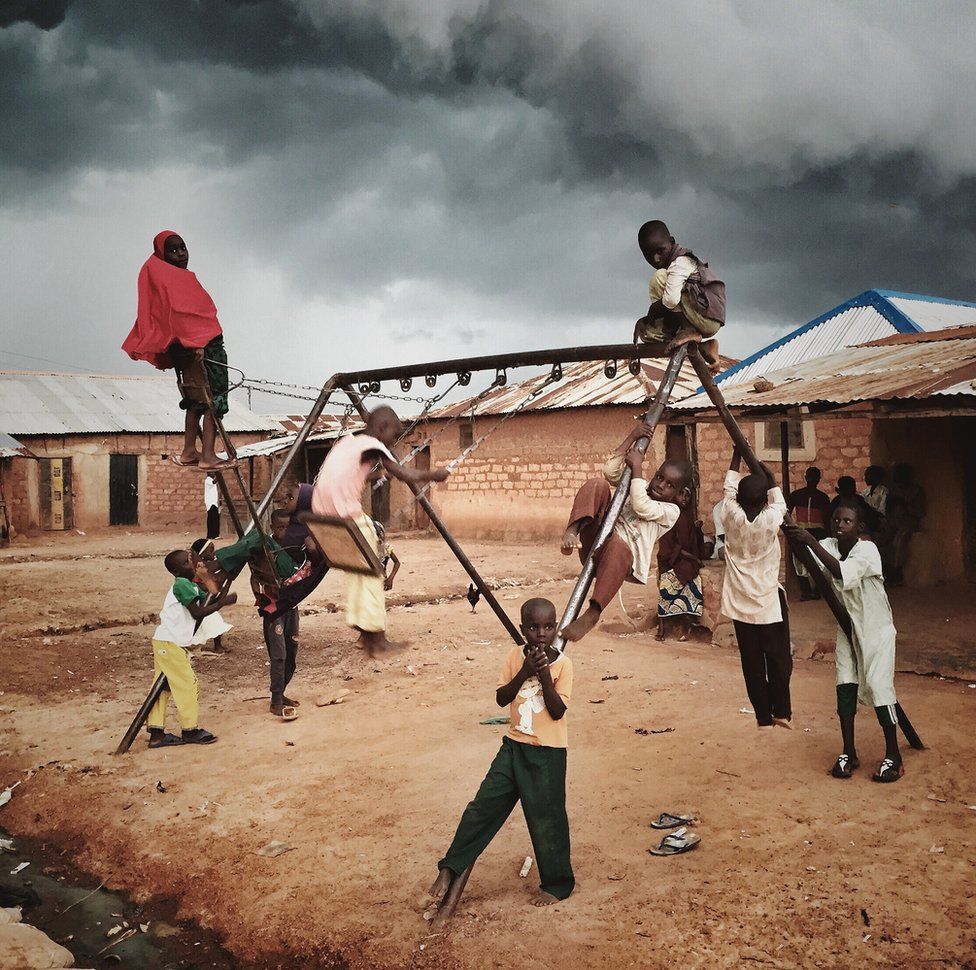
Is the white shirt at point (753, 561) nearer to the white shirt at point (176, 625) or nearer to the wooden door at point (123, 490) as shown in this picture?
the white shirt at point (176, 625)

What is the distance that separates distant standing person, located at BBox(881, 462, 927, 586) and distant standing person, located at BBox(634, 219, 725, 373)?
5.86m

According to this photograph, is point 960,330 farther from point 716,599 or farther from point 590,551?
point 590,551

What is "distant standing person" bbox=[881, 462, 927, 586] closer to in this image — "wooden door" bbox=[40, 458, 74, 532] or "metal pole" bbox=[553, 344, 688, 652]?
"metal pole" bbox=[553, 344, 688, 652]

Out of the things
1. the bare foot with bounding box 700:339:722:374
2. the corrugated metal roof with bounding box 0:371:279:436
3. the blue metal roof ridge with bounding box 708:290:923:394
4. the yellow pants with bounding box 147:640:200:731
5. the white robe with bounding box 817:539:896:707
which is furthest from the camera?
the corrugated metal roof with bounding box 0:371:279:436

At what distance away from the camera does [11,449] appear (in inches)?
851

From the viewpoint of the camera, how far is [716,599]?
31.7ft

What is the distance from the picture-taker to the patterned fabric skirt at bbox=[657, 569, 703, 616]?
9.89m

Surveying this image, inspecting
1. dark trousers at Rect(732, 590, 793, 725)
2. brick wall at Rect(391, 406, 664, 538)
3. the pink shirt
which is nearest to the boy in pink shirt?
the pink shirt

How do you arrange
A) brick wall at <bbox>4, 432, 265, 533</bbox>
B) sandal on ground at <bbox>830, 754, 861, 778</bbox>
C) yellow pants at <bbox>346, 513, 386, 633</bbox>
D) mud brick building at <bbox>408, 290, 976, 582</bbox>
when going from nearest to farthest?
yellow pants at <bbox>346, 513, 386, 633</bbox>, sandal on ground at <bbox>830, 754, 861, 778</bbox>, mud brick building at <bbox>408, 290, 976, 582</bbox>, brick wall at <bbox>4, 432, 265, 533</bbox>

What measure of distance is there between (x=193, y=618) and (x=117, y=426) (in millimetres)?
21934

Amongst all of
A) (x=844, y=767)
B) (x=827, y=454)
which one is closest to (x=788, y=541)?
(x=844, y=767)

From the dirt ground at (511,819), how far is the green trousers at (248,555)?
1097mm

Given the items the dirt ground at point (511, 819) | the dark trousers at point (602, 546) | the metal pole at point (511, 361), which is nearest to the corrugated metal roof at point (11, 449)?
the dirt ground at point (511, 819)

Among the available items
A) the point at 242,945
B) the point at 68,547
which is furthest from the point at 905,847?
the point at 68,547
